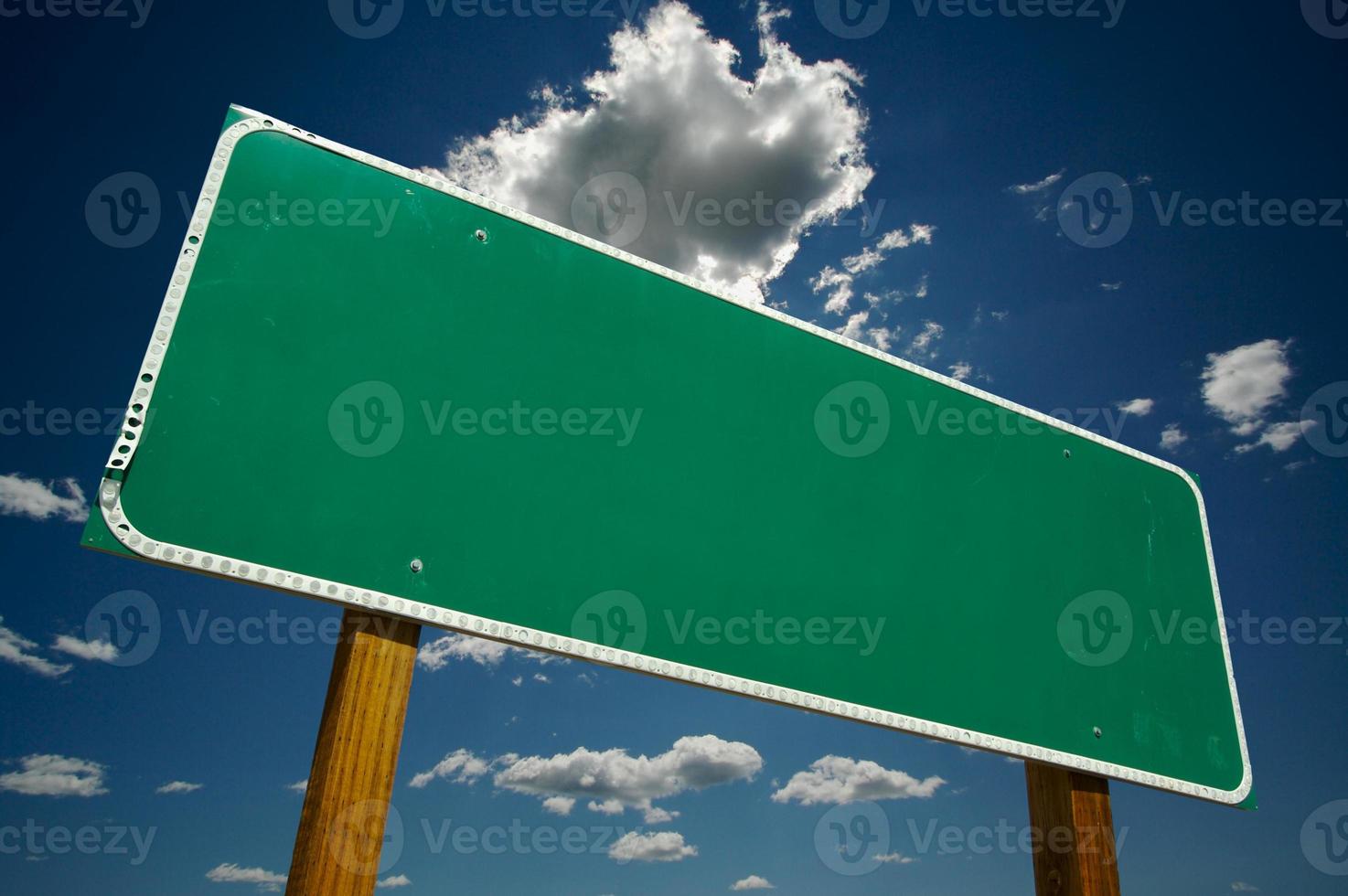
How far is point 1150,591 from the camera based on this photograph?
3.64 meters

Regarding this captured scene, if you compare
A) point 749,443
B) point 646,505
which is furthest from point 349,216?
point 749,443

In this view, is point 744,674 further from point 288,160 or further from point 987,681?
point 288,160
